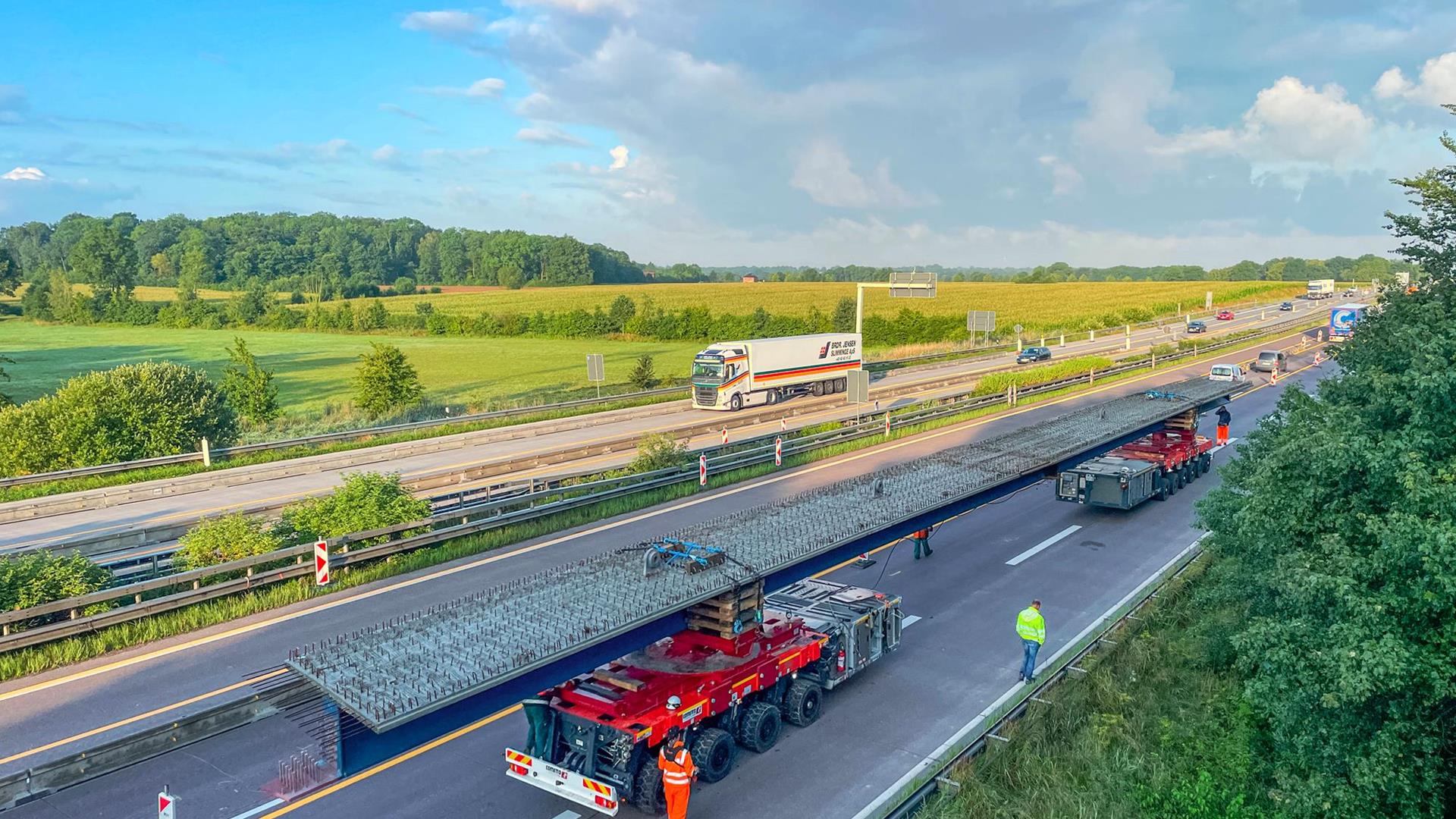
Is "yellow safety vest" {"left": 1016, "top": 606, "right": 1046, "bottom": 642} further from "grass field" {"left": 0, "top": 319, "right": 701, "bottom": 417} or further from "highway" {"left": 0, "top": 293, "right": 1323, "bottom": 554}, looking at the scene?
"grass field" {"left": 0, "top": 319, "right": 701, "bottom": 417}

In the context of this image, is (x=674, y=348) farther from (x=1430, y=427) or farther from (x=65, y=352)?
(x=1430, y=427)

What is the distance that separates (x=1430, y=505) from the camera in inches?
357

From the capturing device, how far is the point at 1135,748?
37.8 ft

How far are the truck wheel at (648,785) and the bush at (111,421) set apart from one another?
28097 mm

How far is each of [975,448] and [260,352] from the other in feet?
261

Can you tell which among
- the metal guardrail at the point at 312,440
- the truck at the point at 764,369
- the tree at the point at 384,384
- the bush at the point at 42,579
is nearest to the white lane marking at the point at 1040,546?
the bush at the point at 42,579

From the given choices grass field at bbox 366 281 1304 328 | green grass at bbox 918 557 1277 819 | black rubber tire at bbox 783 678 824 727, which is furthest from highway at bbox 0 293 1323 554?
grass field at bbox 366 281 1304 328

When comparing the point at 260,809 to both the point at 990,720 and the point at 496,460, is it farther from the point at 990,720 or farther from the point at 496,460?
the point at 496,460

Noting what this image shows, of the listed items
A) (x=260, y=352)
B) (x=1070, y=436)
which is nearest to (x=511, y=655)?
(x=1070, y=436)

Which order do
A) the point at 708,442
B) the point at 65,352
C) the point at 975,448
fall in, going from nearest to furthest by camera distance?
the point at 975,448
the point at 708,442
the point at 65,352

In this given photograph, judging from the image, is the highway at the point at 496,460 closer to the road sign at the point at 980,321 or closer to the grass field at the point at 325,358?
the road sign at the point at 980,321

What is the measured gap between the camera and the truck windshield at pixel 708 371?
4272cm

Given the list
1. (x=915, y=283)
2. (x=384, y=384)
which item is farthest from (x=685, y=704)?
(x=384, y=384)

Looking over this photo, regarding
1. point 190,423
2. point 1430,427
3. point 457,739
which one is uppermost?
point 1430,427
